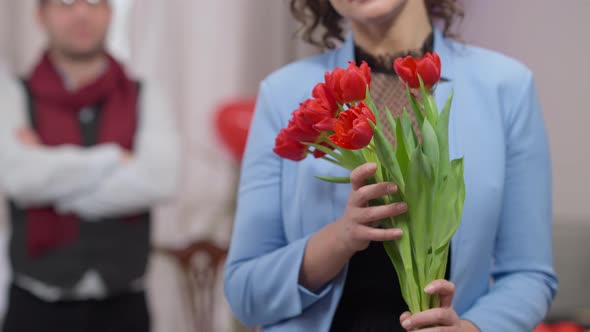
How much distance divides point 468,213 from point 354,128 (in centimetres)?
29

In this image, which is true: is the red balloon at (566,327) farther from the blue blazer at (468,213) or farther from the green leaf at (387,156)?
the green leaf at (387,156)

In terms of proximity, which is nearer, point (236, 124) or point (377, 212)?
point (377, 212)

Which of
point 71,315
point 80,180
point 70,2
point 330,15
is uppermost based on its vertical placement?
point 330,15

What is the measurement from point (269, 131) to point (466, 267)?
1.04ft

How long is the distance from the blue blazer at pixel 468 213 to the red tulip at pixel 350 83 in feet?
0.66

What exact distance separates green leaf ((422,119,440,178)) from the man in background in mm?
1715

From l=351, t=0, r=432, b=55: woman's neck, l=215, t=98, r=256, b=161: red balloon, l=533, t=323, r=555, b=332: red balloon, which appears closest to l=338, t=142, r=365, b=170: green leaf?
l=351, t=0, r=432, b=55: woman's neck

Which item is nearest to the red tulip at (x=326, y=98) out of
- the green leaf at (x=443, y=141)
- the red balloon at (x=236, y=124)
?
the green leaf at (x=443, y=141)

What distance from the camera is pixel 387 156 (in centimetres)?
84

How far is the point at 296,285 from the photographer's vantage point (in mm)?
1009

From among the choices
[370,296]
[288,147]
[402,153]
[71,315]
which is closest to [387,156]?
[402,153]

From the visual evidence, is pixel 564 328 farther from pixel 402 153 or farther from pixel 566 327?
pixel 402 153

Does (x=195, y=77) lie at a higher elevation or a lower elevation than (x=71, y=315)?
higher

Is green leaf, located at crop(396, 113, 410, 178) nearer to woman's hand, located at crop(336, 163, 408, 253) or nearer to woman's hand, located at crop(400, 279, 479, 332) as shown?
woman's hand, located at crop(336, 163, 408, 253)
